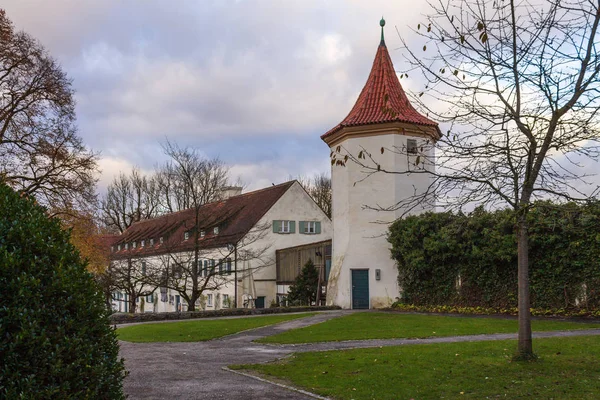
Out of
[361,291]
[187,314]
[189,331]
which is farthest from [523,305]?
[361,291]

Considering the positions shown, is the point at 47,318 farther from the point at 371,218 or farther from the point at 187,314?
the point at 371,218

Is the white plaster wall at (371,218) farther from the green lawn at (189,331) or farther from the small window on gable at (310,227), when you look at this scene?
the small window on gable at (310,227)

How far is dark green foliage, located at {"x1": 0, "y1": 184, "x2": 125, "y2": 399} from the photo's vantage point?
452 cm

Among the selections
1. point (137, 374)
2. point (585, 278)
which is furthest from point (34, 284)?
point (585, 278)

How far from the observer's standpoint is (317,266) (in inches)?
1350

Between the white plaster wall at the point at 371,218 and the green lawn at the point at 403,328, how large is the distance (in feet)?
21.4

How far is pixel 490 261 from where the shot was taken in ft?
76.4

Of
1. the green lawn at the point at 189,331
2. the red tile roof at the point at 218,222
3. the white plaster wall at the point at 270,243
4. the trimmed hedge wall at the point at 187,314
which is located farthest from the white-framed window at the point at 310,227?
the green lawn at the point at 189,331

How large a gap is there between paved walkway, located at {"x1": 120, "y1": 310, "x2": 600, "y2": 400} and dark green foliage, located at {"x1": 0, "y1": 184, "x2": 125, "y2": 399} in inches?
157

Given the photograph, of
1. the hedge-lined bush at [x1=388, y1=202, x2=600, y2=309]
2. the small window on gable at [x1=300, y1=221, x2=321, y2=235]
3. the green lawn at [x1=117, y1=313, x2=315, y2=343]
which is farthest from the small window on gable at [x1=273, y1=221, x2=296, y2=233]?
the green lawn at [x1=117, y1=313, x2=315, y2=343]

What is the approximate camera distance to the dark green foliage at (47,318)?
4.52m

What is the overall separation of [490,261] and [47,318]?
823 inches

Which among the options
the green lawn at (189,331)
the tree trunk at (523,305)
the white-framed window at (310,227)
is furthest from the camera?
the white-framed window at (310,227)

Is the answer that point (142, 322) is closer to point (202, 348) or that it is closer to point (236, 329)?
point (236, 329)
